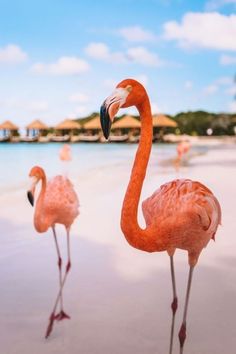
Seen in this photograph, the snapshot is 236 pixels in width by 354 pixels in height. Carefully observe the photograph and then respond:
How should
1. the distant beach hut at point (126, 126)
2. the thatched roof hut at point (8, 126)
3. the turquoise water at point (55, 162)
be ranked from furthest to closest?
1. the thatched roof hut at point (8, 126)
2. the distant beach hut at point (126, 126)
3. the turquoise water at point (55, 162)

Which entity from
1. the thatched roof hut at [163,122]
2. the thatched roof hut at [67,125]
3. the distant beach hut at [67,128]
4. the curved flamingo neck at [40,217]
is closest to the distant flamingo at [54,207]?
the curved flamingo neck at [40,217]

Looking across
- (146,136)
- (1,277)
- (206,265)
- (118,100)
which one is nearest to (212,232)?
(146,136)

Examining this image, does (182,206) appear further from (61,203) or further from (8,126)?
(8,126)

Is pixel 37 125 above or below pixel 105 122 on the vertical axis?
above

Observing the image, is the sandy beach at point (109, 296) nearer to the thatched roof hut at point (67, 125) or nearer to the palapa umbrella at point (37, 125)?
→ the thatched roof hut at point (67, 125)

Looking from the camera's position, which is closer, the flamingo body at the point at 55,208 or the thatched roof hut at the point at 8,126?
the flamingo body at the point at 55,208

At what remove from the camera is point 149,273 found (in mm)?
3871

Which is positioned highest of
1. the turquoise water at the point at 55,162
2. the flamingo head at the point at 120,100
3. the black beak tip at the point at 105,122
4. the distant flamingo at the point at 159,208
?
the flamingo head at the point at 120,100

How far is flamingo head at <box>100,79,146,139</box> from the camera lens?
1868 mm

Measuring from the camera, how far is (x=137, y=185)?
2119 mm

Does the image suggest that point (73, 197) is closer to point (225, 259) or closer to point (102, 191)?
point (225, 259)

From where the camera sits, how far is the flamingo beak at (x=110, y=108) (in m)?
1.86

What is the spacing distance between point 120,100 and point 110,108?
0.12 metres

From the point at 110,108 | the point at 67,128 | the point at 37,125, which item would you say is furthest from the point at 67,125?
the point at 110,108
